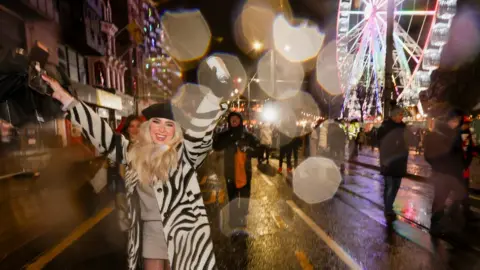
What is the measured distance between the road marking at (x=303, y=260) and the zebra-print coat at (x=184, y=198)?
2.18 m

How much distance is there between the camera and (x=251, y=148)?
5.82 metres

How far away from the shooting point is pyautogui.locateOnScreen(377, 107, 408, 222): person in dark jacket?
6.25 metres

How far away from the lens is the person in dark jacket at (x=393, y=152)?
625 centimetres

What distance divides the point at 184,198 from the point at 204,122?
52 centimetres

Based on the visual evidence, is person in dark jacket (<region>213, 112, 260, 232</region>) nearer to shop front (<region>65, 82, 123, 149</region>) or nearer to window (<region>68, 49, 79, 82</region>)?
shop front (<region>65, 82, 123, 149</region>)

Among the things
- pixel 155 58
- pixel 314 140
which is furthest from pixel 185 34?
pixel 314 140

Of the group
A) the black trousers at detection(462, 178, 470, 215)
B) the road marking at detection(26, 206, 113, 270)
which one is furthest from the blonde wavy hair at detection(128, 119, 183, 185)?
the black trousers at detection(462, 178, 470, 215)

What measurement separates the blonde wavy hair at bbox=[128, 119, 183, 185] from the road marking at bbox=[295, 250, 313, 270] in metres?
→ 2.62

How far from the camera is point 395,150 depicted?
6293 millimetres

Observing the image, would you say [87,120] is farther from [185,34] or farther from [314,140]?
[185,34]

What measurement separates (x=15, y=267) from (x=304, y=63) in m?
89.1

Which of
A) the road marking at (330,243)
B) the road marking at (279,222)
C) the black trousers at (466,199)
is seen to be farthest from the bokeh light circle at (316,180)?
the black trousers at (466,199)

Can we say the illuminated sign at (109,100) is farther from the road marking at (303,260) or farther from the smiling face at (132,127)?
the road marking at (303,260)

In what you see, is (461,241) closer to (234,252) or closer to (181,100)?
(234,252)
